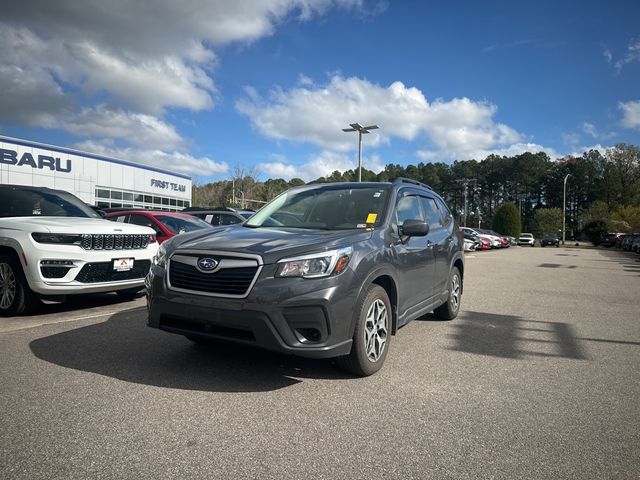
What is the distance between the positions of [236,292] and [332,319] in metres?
0.74

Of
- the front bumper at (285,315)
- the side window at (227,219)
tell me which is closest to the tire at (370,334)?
the front bumper at (285,315)

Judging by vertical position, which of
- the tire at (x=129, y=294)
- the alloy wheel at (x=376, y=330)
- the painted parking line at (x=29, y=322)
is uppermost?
the alloy wheel at (x=376, y=330)

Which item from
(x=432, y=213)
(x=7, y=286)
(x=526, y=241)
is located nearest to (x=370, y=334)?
(x=432, y=213)

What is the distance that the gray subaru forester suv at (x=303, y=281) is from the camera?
3.25 m

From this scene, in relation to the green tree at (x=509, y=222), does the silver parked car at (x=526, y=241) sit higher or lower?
lower

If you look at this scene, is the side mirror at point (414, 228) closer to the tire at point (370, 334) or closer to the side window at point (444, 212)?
the tire at point (370, 334)

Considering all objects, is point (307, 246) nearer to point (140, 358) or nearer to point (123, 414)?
point (123, 414)

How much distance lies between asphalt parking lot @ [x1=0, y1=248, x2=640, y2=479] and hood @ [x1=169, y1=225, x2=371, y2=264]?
106 centimetres

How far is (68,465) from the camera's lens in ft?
7.66

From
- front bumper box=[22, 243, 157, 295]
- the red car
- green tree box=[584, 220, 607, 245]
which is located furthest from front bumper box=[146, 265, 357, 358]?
green tree box=[584, 220, 607, 245]

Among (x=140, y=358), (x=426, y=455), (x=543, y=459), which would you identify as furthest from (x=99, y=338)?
(x=543, y=459)

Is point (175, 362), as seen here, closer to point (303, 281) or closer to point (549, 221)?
point (303, 281)

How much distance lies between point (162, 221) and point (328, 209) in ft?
17.5

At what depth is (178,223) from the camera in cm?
908
